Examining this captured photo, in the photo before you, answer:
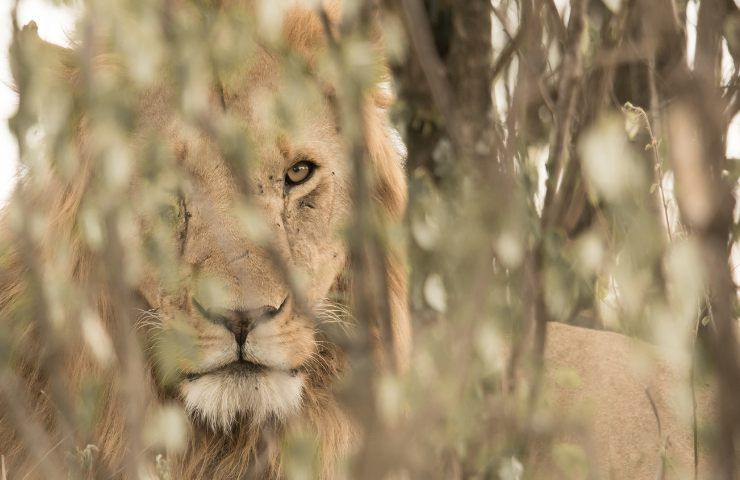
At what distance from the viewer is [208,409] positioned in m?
3.01

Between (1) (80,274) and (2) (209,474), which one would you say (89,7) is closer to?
(1) (80,274)

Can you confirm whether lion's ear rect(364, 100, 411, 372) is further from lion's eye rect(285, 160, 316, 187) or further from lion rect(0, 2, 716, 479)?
lion's eye rect(285, 160, 316, 187)

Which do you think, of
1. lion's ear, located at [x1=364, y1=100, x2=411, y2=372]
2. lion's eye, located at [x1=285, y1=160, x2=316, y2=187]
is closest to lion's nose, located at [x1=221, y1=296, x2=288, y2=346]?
lion's eye, located at [x1=285, y1=160, x2=316, y2=187]

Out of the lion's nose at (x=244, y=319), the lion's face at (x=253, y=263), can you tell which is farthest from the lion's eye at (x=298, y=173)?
the lion's nose at (x=244, y=319)

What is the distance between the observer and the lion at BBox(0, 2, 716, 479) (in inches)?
115

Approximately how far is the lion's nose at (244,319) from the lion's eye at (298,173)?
561 millimetres

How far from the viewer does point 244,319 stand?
9.30ft

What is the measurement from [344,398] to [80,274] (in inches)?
70.7

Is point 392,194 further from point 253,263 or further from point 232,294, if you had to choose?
point 232,294

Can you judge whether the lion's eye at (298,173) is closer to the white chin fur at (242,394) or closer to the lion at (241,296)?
the lion at (241,296)

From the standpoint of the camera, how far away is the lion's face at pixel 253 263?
2.88 m

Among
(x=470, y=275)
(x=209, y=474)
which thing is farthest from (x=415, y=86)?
(x=470, y=275)

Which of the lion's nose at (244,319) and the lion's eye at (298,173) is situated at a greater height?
the lion's eye at (298,173)

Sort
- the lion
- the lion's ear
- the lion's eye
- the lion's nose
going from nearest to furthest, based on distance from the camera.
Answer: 1. the lion's nose
2. the lion
3. the lion's eye
4. the lion's ear
